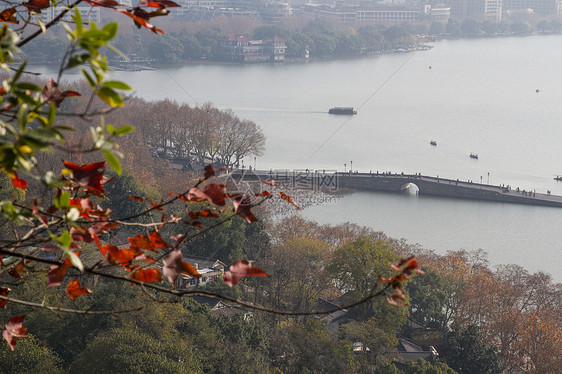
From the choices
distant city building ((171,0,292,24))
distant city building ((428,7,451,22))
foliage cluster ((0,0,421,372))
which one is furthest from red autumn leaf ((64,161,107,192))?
distant city building ((428,7,451,22))

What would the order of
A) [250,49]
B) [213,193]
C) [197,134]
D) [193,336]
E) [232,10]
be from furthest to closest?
[232,10]
[250,49]
[197,134]
[193,336]
[213,193]

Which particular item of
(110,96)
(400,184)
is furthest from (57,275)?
(400,184)

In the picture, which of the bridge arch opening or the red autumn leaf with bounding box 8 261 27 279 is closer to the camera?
the red autumn leaf with bounding box 8 261 27 279

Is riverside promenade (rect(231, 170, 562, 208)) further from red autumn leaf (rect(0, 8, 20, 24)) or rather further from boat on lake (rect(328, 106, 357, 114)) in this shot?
red autumn leaf (rect(0, 8, 20, 24))

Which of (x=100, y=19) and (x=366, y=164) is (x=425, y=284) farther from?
(x=100, y=19)

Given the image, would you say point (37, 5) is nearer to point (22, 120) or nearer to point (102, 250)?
point (102, 250)

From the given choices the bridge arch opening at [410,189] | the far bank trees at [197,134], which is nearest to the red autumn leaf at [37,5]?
the bridge arch opening at [410,189]
